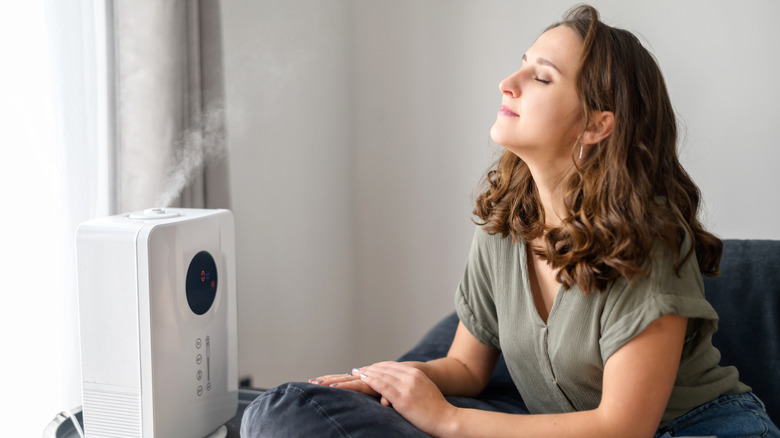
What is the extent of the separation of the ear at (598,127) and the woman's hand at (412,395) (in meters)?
0.49

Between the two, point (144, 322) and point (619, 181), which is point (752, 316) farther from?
point (144, 322)

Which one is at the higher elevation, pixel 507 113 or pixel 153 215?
pixel 507 113

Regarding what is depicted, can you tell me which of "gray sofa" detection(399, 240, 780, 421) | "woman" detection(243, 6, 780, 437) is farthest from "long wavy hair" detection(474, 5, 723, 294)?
"gray sofa" detection(399, 240, 780, 421)

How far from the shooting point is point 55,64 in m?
1.25

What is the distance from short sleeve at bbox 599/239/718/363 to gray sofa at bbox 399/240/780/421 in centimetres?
45

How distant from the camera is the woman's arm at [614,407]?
3.22 feet

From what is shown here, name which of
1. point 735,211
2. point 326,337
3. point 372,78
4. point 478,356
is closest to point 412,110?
point 372,78

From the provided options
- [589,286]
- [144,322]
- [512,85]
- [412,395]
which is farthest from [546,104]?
[144,322]

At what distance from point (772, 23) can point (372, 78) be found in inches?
50.3

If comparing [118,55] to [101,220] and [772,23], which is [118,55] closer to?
[101,220]

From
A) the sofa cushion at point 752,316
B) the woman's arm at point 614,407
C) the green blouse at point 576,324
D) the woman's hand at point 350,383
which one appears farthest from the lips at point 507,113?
the sofa cushion at point 752,316

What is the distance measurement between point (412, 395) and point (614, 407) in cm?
31

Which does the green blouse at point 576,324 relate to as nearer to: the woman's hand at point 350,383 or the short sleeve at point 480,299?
the short sleeve at point 480,299

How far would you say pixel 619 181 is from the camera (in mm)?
1057
